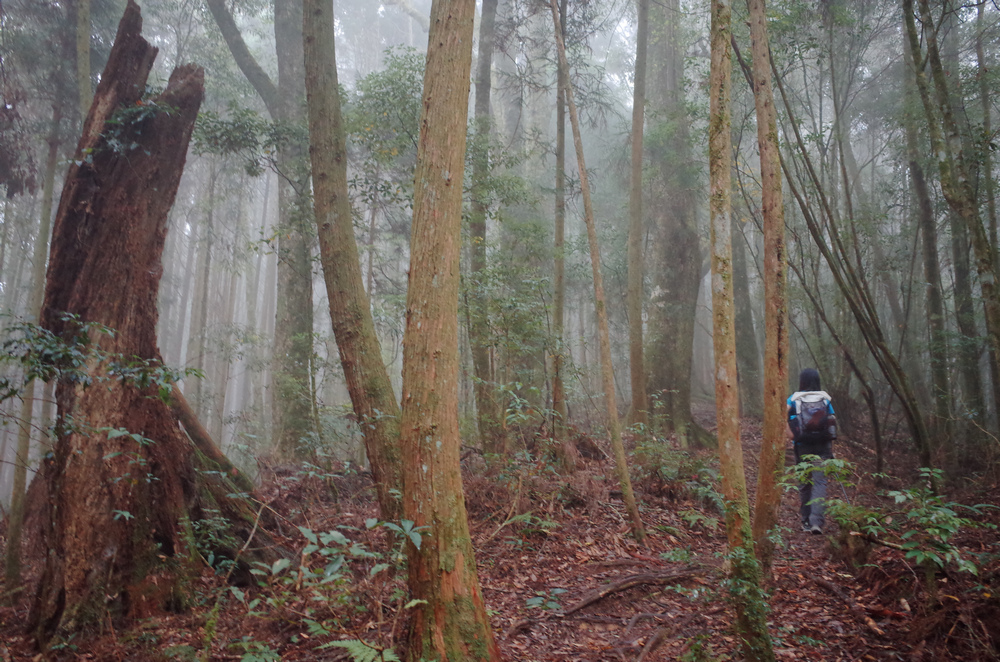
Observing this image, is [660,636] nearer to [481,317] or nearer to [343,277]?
[343,277]

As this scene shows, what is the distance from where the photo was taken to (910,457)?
11297 millimetres

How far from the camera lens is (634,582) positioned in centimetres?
559

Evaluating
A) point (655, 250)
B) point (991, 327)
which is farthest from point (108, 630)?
point (655, 250)

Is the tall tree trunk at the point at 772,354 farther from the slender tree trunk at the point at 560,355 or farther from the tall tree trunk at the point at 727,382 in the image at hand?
the slender tree trunk at the point at 560,355

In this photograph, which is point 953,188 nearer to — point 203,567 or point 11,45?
point 203,567

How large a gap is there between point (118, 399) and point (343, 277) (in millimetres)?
2635

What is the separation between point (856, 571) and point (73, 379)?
724cm

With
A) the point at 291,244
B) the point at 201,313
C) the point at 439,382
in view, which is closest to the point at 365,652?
the point at 439,382

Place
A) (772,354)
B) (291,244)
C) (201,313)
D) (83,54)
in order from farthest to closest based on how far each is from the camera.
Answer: (201,313) → (291,244) → (83,54) → (772,354)

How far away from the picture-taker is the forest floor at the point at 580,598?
3947 millimetres

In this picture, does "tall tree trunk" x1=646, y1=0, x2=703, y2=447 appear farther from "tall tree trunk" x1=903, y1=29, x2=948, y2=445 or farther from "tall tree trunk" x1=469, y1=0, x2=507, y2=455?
"tall tree trunk" x1=469, y1=0, x2=507, y2=455

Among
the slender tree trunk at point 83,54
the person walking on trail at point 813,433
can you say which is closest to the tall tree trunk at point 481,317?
the person walking on trail at point 813,433

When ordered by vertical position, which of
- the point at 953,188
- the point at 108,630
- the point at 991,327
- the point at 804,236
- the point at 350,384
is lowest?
the point at 108,630

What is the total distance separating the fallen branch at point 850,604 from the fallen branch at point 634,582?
3.69ft
